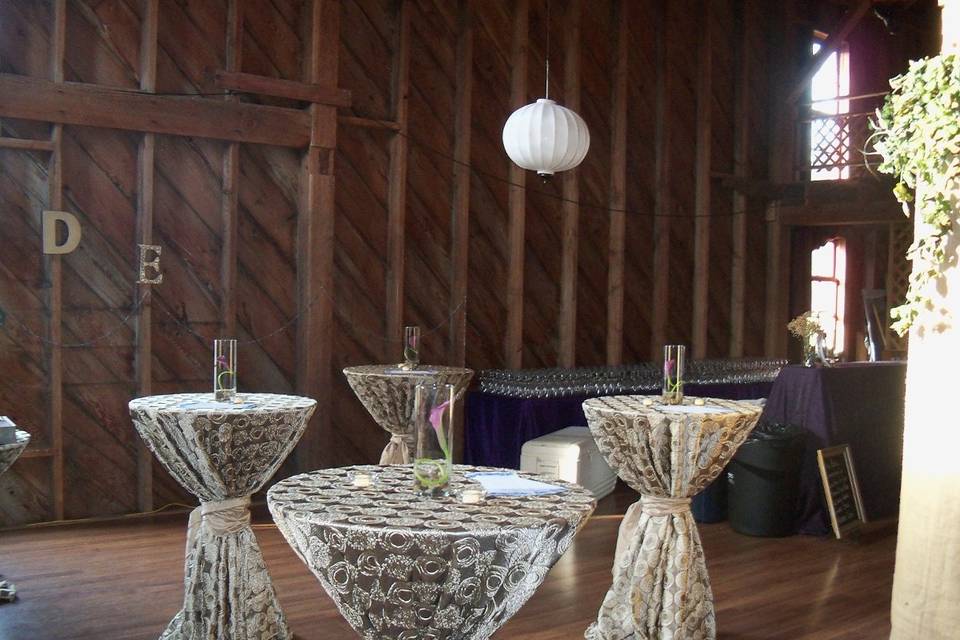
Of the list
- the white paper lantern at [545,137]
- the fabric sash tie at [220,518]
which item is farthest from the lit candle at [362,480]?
the white paper lantern at [545,137]

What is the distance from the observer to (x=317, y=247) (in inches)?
228

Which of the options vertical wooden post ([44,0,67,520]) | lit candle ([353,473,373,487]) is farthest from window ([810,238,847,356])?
lit candle ([353,473,373,487])

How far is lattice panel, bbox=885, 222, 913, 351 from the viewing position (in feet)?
31.5

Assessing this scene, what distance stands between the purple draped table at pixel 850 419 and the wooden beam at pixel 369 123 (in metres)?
2.84

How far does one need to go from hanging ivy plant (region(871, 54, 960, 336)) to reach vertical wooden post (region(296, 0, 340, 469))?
3554mm

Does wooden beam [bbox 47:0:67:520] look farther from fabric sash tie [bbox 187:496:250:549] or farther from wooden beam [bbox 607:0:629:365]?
wooden beam [bbox 607:0:629:365]

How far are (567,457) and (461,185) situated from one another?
2.07m

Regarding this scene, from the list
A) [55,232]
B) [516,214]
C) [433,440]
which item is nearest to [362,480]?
[433,440]

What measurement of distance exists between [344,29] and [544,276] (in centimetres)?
228

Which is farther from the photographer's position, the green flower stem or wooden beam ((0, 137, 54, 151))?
wooden beam ((0, 137, 54, 151))

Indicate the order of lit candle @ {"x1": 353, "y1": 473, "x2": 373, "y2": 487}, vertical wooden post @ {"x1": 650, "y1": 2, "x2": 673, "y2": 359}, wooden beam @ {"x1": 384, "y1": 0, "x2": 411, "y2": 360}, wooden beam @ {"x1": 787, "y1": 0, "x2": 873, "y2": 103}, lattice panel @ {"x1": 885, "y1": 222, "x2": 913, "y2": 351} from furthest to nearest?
lattice panel @ {"x1": 885, "y1": 222, "x2": 913, "y2": 351}, wooden beam @ {"x1": 787, "y1": 0, "x2": 873, "y2": 103}, vertical wooden post @ {"x1": 650, "y1": 2, "x2": 673, "y2": 359}, wooden beam @ {"x1": 384, "y1": 0, "x2": 411, "y2": 360}, lit candle @ {"x1": 353, "y1": 473, "x2": 373, "y2": 487}

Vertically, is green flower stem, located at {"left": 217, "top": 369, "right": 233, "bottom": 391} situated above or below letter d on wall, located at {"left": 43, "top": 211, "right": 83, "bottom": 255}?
below

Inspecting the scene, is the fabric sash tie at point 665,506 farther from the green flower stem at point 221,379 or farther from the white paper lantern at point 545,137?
the white paper lantern at point 545,137

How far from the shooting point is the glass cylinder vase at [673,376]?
3.73 metres
